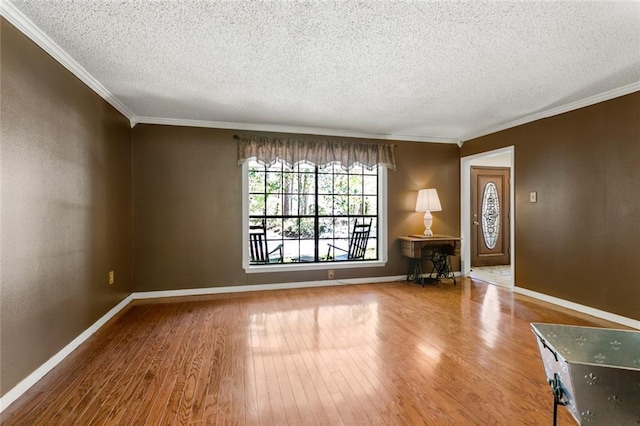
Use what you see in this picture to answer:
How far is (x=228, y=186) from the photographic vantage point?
168 inches

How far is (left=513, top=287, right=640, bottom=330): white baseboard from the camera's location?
9.93ft

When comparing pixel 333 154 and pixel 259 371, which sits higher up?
pixel 333 154

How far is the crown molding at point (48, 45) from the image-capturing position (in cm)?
184

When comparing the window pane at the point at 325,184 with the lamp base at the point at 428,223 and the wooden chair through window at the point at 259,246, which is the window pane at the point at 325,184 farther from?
the lamp base at the point at 428,223

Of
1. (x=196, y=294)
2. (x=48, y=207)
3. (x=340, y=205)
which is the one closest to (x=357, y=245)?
(x=340, y=205)

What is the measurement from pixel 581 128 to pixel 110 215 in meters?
5.40

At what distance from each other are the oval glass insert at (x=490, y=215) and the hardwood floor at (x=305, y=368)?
292cm

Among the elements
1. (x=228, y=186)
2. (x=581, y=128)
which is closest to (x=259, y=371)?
(x=228, y=186)

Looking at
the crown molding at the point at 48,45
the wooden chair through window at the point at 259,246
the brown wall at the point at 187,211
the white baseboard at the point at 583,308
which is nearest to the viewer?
the crown molding at the point at 48,45

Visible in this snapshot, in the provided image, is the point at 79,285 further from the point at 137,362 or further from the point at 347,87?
the point at 347,87

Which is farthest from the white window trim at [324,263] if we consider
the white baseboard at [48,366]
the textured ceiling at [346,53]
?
the white baseboard at [48,366]

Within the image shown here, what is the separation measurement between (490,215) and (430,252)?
7.66 ft

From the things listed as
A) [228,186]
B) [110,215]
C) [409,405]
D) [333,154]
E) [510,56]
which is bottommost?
[409,405]

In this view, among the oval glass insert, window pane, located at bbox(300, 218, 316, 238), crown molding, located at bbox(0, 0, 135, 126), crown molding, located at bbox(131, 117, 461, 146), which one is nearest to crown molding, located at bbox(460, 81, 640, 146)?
crown molding, located at bbox(131, 117, 461, 146)
